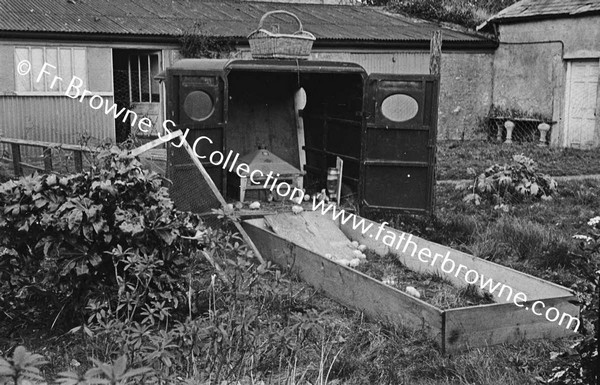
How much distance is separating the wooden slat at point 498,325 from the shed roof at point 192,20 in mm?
12492

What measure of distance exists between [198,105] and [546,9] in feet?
42.6

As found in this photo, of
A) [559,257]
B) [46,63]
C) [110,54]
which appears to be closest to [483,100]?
[110,54]

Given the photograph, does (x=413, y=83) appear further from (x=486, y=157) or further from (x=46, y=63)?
(x=46, y=63)

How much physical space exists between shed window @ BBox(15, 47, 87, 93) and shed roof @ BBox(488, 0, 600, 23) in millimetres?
10706

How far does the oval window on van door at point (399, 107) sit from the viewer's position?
934 centimetres

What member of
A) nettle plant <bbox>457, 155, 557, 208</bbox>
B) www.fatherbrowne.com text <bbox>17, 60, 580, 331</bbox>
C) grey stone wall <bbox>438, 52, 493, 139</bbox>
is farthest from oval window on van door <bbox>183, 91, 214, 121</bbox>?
grey stone wall <bbox>438, 52, 493, 139</bbox>

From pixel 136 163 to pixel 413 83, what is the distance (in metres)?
4.62

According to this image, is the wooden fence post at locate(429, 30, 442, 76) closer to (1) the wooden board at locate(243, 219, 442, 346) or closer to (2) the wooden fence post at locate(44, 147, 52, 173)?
(1) the wooden board at locate(243, 219, 442, 346)

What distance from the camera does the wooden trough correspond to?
5.41 m

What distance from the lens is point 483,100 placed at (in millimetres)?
20812

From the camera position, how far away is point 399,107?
9422 millimetres

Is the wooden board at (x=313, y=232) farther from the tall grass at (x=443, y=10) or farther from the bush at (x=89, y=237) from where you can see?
the tall grass at (x=443, y=10)

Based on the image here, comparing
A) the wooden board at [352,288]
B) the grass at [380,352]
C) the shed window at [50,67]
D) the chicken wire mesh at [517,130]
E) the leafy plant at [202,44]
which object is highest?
the leafy plant at [202,44]

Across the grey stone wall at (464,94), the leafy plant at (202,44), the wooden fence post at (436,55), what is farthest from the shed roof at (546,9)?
the wooden fence post at (436,55)
